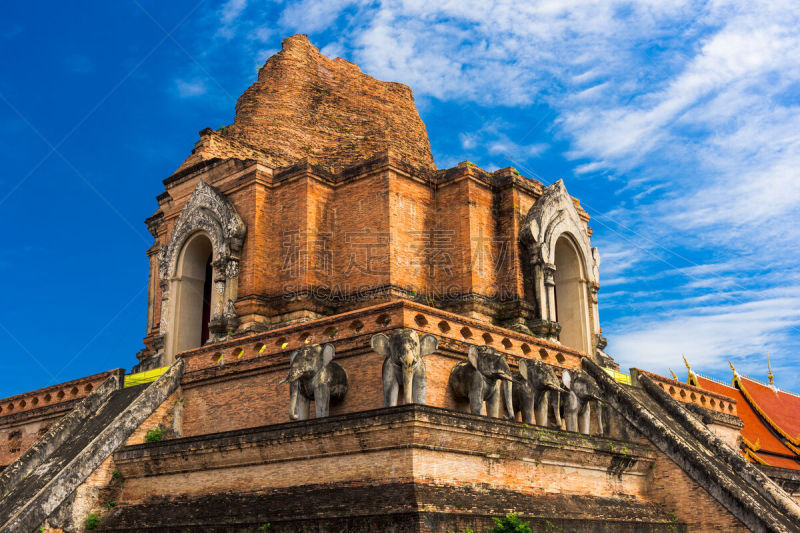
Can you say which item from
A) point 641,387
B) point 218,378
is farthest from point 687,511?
point 218,378

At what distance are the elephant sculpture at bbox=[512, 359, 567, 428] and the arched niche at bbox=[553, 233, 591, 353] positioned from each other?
5.41 metres

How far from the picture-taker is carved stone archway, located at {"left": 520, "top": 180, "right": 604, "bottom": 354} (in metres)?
16.8

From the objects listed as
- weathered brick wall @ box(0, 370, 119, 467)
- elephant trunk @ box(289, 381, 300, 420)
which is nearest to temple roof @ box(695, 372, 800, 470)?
elephant trunk @ box(289, 381, 300, 420)

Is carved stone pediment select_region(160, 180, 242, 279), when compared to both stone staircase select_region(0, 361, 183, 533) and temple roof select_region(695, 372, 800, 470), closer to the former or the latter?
stone staircase select_region(0, 361, 183, 533)

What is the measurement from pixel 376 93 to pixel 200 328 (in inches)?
315

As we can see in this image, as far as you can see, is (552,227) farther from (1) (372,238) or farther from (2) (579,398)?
(2) (579,398)

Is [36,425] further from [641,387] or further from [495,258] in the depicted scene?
[641,387]

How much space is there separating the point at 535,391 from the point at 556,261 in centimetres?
668

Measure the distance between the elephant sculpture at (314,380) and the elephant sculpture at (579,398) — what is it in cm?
371

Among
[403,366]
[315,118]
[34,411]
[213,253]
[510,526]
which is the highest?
[315,118]

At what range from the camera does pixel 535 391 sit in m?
13.1

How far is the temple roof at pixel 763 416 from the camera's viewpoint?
2369cm

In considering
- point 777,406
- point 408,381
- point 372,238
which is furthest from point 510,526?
point 777,406

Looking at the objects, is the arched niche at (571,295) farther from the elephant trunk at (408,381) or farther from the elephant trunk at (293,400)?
the elephant trunk at (293,400)
